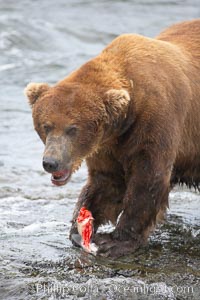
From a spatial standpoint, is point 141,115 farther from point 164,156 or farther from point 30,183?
point 30,183

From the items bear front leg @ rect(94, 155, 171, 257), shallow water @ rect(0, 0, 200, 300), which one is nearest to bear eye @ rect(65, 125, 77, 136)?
bear front leg @ rect(94, 155, 171, 257)

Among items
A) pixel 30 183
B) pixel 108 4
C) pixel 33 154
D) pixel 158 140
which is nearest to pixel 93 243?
pixel 158 140

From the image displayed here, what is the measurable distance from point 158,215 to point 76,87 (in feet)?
4.09

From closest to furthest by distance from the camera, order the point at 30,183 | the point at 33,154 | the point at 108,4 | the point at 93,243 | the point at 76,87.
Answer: the point at 76,87, the point at 93,243, the point at 30,183, the point at 33,154, the point at 108,4

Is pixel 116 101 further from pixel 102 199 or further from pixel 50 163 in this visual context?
pixel 102 199

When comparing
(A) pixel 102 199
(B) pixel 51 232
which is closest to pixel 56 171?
(A) pixel 102 199

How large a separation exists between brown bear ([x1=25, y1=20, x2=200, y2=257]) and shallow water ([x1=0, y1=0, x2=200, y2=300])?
0.96 feet

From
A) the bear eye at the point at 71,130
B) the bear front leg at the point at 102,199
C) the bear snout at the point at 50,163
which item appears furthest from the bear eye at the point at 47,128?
the bear front leg at the point at 102,199

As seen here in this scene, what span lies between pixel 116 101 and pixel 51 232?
A: 1.61 meters

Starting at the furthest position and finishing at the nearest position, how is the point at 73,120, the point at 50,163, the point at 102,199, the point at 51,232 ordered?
1. the point at 51,232
2. the point at 102,199
3. the point at 73,120
4. the point at 50,163

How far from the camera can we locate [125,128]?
6594 millimetres

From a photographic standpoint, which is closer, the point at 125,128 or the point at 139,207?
the point at 125,128

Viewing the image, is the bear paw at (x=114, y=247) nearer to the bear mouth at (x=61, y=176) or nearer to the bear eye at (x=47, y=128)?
the bear mouth at (x=61, y=176)

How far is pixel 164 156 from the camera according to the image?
6.67 metres
